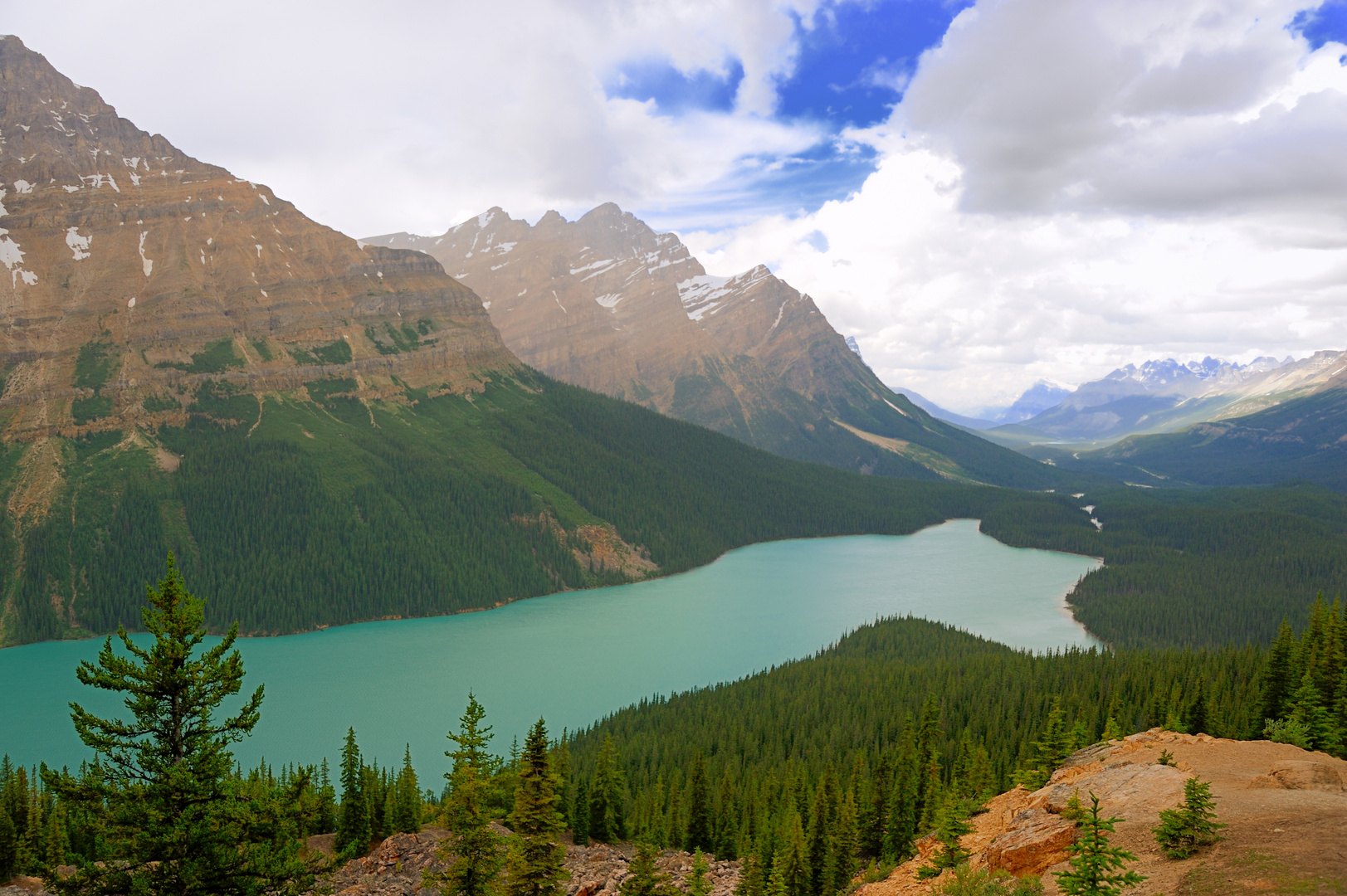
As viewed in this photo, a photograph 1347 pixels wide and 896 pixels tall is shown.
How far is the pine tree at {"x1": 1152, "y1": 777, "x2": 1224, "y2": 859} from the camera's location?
2117 centimetres

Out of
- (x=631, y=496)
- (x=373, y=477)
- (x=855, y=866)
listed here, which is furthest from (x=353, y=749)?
(x=631, y=496)

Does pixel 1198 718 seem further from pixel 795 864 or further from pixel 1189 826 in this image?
pixel 1189 826

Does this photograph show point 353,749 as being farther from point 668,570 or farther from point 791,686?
point 668,570

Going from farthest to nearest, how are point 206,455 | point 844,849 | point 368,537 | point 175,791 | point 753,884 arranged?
1. point 206,455
2. point 368,537
3. point 844,849
4. point 753,884
5. point 175,791

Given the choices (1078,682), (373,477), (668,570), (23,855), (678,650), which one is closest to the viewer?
(23,855)

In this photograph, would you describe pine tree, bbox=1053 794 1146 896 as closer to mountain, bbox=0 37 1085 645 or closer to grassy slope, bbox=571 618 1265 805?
grassy slope, bbox=571 618 1265 805

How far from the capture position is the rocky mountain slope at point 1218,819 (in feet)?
63.7

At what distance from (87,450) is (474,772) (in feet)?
498

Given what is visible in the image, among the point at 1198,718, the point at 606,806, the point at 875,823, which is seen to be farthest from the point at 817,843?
the point at 1198,718

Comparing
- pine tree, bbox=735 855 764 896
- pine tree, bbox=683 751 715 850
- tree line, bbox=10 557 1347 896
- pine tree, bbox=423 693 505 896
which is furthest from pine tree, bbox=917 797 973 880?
pine tree, bbox=683 751 715 850

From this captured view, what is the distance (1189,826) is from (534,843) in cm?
2085

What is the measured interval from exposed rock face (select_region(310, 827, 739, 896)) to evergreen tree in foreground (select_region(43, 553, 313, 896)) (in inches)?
546

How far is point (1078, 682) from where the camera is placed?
3093 inches

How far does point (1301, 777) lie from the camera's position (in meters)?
26.3
